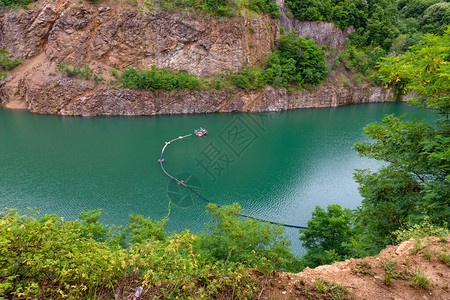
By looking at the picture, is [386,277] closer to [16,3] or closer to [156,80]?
[156,80]

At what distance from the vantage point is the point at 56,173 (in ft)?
53.8

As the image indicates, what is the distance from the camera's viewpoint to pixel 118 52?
32250 mm

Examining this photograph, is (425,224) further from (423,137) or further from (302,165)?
(302,165)

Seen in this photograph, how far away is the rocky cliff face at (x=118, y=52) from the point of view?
29.8 metres

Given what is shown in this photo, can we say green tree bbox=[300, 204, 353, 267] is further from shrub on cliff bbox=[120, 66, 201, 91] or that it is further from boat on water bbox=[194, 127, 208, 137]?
shrub on cliff bbox=[120, 66, 201, 91]

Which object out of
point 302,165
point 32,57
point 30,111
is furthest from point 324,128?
point 32,57

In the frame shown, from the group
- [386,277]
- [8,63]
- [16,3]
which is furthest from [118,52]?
[386,277]

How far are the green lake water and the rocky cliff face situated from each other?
105 inches

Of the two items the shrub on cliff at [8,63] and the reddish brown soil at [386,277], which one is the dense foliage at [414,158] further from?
the shrub on cliff at [8,63]

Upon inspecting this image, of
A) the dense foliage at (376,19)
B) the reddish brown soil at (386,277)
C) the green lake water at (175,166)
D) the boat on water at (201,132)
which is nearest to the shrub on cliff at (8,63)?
the green lake water at (175,166)

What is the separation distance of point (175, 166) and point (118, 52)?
23.5 m

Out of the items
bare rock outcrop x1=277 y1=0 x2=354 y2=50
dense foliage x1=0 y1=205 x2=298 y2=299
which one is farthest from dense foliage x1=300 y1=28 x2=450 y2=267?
bare rock outcrop x1=277 y1=0 x2=354 y2=50

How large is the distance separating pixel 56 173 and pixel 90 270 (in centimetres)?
1701

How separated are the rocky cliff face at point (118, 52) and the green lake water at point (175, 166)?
2.67 metres
